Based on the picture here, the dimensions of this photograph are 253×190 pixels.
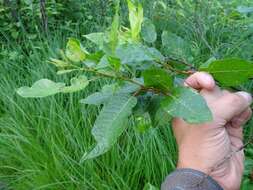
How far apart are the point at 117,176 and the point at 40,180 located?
47 centimetres

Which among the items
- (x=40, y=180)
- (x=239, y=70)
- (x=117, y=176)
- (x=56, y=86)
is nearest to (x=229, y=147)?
(x=239, y=70)

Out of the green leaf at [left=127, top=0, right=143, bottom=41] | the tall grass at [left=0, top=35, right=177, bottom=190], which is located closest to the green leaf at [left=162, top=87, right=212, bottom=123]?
the green leaf at [left=127, top=0, right=143, bottom=41]

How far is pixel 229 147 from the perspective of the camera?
4.19 ft

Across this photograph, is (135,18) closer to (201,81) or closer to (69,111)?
(201,81)

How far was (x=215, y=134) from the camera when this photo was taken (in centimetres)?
120

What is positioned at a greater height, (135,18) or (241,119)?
(135,18)

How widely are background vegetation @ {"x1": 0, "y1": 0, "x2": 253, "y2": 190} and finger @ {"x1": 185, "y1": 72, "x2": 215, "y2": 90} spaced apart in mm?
546

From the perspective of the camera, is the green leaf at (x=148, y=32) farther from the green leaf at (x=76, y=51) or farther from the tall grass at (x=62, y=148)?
the tall grass at (x=62, y=148)

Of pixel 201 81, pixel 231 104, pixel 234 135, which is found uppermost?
pixel 201 81

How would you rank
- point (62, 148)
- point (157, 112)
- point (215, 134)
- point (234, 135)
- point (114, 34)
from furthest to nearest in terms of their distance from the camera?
point (62, 148) < point (234, 135) < point (215, 134) < point (157, 112) < point (114, 34)

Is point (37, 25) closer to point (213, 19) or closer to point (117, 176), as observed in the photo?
point (213, 19)

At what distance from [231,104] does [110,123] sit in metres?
0.36

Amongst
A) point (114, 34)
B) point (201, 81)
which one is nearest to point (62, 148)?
point (201, 81)

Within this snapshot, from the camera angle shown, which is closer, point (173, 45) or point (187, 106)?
point (187, 106)
